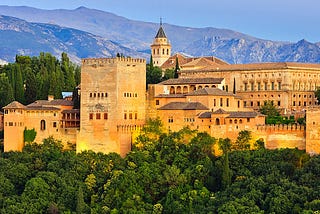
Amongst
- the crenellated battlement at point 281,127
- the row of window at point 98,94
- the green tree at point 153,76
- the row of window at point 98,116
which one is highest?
the green tree at point 153,76

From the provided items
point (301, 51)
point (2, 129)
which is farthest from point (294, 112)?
point (301, 51)

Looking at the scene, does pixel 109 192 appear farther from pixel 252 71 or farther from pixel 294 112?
pixel 252 71

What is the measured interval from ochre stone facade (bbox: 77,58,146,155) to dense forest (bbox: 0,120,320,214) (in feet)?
3.11

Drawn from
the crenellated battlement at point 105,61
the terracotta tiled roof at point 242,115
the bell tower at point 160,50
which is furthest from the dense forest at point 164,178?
the bell tower at point 160,50

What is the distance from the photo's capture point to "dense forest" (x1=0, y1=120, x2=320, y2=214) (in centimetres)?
3919

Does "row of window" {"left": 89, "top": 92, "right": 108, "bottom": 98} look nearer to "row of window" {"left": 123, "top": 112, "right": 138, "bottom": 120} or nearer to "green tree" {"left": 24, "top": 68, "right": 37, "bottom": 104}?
"row of window" {"left": 123, "top": 112, "right": 138, "bottom": 120}

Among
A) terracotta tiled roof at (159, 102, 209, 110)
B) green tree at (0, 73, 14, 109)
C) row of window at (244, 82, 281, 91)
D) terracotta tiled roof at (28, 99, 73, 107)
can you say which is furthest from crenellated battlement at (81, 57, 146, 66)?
row of window at (244, 82, 281, 91)

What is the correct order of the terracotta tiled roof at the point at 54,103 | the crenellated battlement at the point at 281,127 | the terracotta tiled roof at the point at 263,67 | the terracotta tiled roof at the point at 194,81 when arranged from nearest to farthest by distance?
1. the crenellated battlement at the point at 281,127
2. the terracotta tiled roof at the point at 54,103
3. the terracotta tiled roof at the point at 194,81
4. the terracotta tiled roof at the point at 263,67

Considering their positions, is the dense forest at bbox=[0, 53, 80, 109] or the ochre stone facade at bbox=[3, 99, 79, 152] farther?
the dense forest at bbox=[0, 53, 80, 109]

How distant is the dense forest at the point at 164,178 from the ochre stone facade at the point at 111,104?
0.95 metres

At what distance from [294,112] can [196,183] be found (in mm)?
15042

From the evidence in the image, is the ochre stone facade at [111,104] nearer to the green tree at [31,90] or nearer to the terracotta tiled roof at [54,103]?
the terracotta tiled roof at [54,103]

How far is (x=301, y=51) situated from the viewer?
17450cm

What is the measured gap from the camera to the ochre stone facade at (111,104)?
156ft
